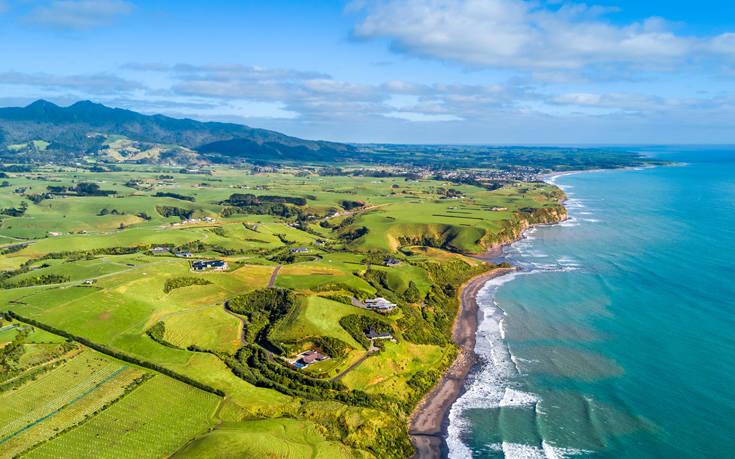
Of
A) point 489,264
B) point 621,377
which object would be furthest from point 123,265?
point 621,377

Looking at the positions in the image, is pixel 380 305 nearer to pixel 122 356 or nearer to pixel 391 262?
pixel 391 262

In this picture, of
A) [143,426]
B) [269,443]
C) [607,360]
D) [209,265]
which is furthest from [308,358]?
[607,360]

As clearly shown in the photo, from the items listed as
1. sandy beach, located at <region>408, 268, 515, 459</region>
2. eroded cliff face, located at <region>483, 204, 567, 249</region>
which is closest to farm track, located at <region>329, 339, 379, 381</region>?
sandy beach, located at <region>408, 268, 515, 459</region>

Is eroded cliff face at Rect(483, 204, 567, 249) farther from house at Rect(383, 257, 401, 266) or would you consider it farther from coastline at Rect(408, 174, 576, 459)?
coastline at Rect(408, 174, 576, 459)

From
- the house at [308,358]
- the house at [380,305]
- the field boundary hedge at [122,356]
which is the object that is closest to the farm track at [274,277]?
the house at [380,305]

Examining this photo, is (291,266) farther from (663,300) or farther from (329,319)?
(663,300)

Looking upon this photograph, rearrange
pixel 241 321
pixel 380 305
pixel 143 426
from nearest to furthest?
pixel 143 426
pixel 241 321
pixel 380 305

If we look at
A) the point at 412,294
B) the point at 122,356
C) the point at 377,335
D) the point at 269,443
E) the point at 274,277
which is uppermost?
the point at 274,277
